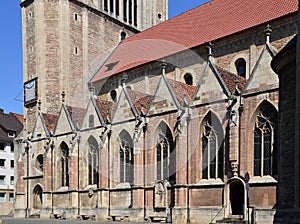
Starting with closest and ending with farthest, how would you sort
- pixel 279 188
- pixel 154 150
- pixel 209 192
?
pixel 279 188
pixel 209 192
pixel 154 150

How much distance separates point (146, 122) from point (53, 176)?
10.3 metres

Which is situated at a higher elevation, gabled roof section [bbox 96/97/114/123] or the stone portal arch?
gabled roof section [bbox 96/97/114/123]

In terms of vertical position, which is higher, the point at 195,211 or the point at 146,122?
the point at 146,122

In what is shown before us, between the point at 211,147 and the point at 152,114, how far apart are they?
438cm

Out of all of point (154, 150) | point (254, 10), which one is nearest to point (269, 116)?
point (154, 150)

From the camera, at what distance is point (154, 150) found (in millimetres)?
22703

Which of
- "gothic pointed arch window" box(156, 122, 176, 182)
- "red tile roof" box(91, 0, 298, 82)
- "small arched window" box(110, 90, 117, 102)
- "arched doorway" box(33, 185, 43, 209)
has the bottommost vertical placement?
"arched doorway" box(33, 185, 43, 209)

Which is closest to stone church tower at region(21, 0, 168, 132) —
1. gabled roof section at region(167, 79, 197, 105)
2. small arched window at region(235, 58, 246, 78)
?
gabled roof section at region(167, 79, 197, 105)

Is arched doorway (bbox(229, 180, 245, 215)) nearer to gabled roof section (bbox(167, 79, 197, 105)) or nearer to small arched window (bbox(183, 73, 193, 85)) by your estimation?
gabled roof section (bbox(167, 79, 197, 105))

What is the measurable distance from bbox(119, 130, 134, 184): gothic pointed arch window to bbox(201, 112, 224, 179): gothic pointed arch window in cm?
537

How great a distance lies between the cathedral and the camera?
18.3 meters

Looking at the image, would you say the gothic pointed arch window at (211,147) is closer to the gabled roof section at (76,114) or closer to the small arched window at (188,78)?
the small arched window at (188,78)

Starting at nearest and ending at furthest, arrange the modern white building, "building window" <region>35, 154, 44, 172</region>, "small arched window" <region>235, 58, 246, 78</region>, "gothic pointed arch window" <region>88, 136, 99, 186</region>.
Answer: "small arched window" <region>235, 58, 246, 78</region>
"gothic pointed arch window" <region>88, 136, 99, 186</region>
"building window" <region>35, 154, 44, 172</region>
the modern white building

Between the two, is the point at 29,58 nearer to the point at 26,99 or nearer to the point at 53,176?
the point at 26,99
